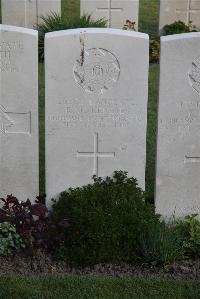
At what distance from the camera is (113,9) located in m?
12.9

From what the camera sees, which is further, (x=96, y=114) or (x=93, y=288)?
(x=96, y=114)

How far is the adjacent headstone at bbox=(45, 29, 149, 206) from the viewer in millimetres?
5516

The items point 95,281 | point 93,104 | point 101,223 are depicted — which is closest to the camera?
point 95,281

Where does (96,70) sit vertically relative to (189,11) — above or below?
below

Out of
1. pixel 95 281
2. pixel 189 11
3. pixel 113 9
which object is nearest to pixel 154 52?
pixel 113 9

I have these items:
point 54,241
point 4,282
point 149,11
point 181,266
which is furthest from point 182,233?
point 149,11

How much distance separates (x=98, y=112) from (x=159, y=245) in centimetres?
123

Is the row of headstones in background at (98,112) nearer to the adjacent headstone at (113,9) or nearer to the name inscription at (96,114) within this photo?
the name inscription at (96,114)

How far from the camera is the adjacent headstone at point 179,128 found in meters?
5.58

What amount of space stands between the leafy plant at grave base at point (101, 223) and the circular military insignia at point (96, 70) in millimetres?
858

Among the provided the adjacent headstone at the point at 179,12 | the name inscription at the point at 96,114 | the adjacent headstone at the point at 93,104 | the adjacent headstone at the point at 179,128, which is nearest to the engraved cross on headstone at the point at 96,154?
the adjacent headstone at the point at 93,104

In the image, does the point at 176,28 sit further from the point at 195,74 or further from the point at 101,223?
the point at 101,223

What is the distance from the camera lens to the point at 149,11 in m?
15.9

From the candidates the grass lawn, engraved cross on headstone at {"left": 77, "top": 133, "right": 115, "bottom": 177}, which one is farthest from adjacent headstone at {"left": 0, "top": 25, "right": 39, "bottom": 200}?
the grass lawn
